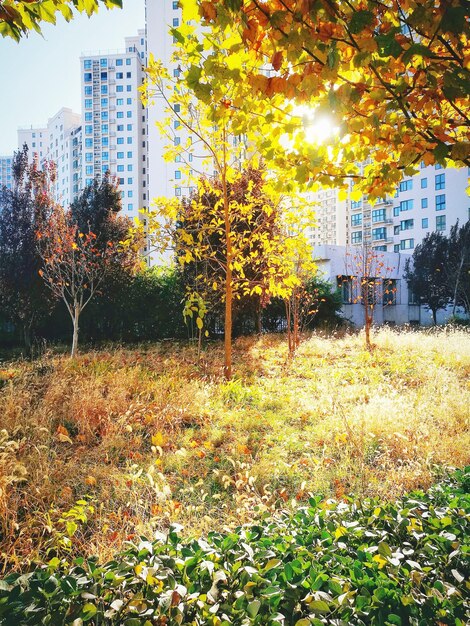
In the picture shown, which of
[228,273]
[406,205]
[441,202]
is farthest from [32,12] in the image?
[406,205]

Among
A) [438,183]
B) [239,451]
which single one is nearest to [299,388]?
[239,451]

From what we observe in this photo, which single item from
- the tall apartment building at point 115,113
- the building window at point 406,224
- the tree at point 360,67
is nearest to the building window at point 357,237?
the building window at point 406,224

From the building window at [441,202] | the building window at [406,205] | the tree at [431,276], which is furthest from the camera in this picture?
the building window at [406,205]

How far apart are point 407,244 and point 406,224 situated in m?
2.58

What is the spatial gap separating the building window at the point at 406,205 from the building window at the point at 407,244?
3.97m

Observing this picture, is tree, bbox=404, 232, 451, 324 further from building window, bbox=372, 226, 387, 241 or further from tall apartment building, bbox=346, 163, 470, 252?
building window, bbox=372, 226, 387, 241

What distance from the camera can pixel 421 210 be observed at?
51.9 meters

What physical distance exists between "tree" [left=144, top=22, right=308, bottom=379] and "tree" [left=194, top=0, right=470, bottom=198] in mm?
128

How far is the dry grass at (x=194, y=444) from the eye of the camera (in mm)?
3408

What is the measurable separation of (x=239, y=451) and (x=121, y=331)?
14.0 metres

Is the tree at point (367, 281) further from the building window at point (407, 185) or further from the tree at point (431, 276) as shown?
the building window at point (407, 185)

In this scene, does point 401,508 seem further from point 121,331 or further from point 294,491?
point 121,331

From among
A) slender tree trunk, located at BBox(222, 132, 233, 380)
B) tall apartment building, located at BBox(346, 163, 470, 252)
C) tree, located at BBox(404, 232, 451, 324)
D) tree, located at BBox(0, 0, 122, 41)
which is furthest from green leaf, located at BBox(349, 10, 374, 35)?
tall apartment building, located at BBox(346, 163, 470, 252)

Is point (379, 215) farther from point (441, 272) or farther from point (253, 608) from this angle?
point (253, 608)
